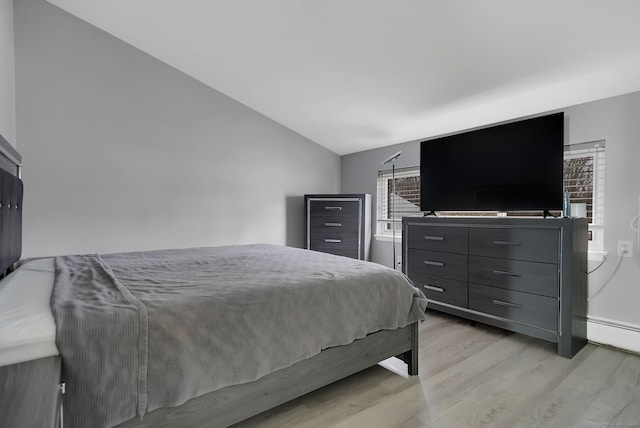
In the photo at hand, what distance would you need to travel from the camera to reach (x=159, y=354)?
1.08 meters

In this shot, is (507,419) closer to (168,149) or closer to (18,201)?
Result: (18,201)

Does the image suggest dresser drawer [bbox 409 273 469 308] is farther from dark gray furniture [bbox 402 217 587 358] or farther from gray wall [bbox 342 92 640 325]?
gray wall [bbox 342 92 640 325]

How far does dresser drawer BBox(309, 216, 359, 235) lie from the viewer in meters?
3.98

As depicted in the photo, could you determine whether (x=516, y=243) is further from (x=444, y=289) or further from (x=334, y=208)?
(x=334, y=208)

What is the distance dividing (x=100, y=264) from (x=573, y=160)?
3.50 m

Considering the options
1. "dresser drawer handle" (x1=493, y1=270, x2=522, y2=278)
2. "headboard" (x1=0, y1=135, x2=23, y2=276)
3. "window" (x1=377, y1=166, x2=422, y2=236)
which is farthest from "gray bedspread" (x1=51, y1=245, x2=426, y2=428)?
"window" (x1=377, y1=166, x2=422, y2=236)

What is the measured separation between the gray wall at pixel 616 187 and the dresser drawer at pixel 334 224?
2.27 metres

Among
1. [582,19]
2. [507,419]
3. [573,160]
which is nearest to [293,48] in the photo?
[582,19]

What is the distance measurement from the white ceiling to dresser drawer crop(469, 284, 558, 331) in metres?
1.56

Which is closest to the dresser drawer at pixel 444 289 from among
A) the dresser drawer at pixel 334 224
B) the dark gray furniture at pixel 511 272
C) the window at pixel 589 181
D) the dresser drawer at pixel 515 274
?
the dark gray furniture at pixel 511 272

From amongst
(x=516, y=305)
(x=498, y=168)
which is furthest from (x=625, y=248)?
(x=498, y=168)

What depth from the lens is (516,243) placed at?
7.75 feet

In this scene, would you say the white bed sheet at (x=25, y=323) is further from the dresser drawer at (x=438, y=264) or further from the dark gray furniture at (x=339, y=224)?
the dark gray furniture at (x=339, y=224)

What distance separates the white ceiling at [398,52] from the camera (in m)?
1.93
